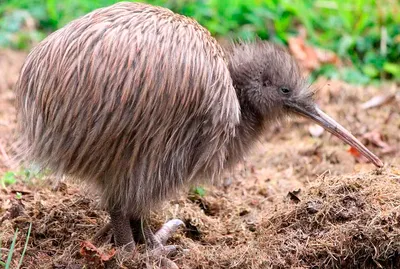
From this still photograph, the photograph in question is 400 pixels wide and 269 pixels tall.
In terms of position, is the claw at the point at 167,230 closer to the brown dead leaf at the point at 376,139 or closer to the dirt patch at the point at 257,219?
the dirt patch at the point at 257,219

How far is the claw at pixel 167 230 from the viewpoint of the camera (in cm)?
355

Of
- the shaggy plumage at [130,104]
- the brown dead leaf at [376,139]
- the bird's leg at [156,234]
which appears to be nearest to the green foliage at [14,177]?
the bird's leg at [156,234]

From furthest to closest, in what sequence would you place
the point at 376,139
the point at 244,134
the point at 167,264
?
the point at 376,139
the point at 244,134
the point at 167,264

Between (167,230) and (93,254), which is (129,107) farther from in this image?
(167,230)

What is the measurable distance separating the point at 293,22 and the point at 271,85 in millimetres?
3110

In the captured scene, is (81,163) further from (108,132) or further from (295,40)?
(295,40)

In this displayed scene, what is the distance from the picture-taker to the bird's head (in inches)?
142

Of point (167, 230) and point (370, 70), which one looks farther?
point (370, 70)

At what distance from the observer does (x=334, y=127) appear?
12.3ft

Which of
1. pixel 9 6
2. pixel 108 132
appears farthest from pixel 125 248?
pixel 9 6

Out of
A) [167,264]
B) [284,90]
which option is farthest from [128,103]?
[284,90]

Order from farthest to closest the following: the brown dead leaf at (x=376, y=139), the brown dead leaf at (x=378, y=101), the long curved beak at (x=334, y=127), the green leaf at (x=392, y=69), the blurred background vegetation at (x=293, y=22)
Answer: the blurred background vegetation at (x=293, y=22)
the green leaf at (x=392, y=69)
the brown dead leaf at (x=378, y=101)
the brown dead leaf at (x=376, y=139)
the long curved beak at (x=334, y=127)

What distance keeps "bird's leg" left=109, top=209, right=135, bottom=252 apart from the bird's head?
2.63ft

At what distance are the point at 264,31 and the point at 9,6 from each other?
228 centimetres
